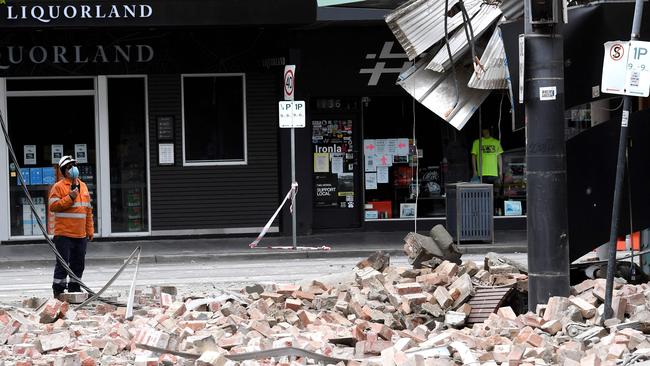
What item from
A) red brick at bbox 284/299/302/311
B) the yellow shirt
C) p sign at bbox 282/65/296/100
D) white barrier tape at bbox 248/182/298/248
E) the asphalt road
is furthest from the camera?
the yellow shirt

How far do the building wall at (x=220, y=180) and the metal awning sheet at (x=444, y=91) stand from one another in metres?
10.5

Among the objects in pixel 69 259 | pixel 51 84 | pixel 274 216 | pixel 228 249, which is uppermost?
pixel 51 84

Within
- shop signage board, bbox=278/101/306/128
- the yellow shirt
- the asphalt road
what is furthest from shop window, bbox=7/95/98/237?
the yellow shirt

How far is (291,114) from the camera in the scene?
20.8 meters

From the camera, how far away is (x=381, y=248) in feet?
69.3

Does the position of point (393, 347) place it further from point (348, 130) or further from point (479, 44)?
point (348, 130)

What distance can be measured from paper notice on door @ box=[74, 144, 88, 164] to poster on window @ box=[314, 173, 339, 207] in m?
4.67

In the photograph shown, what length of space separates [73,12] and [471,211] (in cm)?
828

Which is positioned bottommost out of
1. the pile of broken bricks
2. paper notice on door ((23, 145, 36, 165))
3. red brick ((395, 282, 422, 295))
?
the pile of broken bricks

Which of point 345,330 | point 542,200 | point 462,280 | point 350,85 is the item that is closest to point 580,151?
point 542,200

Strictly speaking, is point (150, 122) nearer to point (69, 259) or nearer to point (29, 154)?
point (29, 154)

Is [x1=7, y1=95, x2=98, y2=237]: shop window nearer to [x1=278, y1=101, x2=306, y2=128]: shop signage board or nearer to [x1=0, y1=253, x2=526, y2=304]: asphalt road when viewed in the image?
[x1=0, y1=253, x2=526, y2=304]: asphalt road

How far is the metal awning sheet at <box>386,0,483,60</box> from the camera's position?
12.7m

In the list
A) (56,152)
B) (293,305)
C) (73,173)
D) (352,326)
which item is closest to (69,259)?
(73,173)
